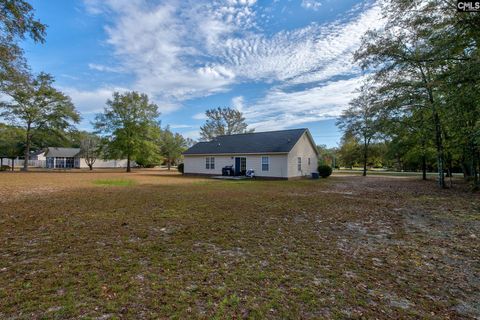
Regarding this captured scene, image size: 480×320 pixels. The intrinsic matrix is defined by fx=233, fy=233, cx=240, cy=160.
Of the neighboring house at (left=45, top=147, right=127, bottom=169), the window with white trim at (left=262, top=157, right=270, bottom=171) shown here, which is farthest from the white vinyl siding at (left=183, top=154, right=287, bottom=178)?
the neighboring house at (left=45, top=147, right=127, bottom=169)

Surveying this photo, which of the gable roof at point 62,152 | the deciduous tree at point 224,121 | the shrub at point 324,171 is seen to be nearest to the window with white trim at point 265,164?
the shrub at point 324,171

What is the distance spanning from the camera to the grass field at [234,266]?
2482 millimetres

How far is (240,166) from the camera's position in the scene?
2236 centimetres

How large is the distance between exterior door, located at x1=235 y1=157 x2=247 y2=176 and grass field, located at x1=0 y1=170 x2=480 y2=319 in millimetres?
15276

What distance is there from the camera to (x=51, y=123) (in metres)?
29.8

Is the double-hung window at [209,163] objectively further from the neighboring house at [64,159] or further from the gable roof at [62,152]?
the gable roof at [62,152]

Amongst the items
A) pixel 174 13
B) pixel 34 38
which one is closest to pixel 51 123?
pixel 174 13

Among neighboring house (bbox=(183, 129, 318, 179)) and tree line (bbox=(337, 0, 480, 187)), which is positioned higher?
tree line (bbox=(337, 0, 480, 187))

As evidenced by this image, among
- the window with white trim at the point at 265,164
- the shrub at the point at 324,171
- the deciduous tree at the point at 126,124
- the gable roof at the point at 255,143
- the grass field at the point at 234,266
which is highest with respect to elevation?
the deciduous tree at the point at 126,124

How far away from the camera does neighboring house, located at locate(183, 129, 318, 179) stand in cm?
2023

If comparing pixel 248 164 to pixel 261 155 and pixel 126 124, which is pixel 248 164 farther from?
pixel 126 124

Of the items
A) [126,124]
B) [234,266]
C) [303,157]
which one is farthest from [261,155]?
[126,124]

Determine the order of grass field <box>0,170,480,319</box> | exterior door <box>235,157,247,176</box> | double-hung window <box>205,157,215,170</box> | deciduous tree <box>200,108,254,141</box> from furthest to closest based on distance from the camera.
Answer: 1. deciduous tree <box>200,108,254,141</box>
2. double-hung window <box>205,157,215,170</box>
3. exterior door <box>235,157,247,176</box>
4. grass field <box>0,170,480,319</box>

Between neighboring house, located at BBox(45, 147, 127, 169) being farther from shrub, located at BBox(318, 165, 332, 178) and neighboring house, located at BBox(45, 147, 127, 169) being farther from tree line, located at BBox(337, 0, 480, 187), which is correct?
tree line, located at BBox(337, 0, 480, 187)
